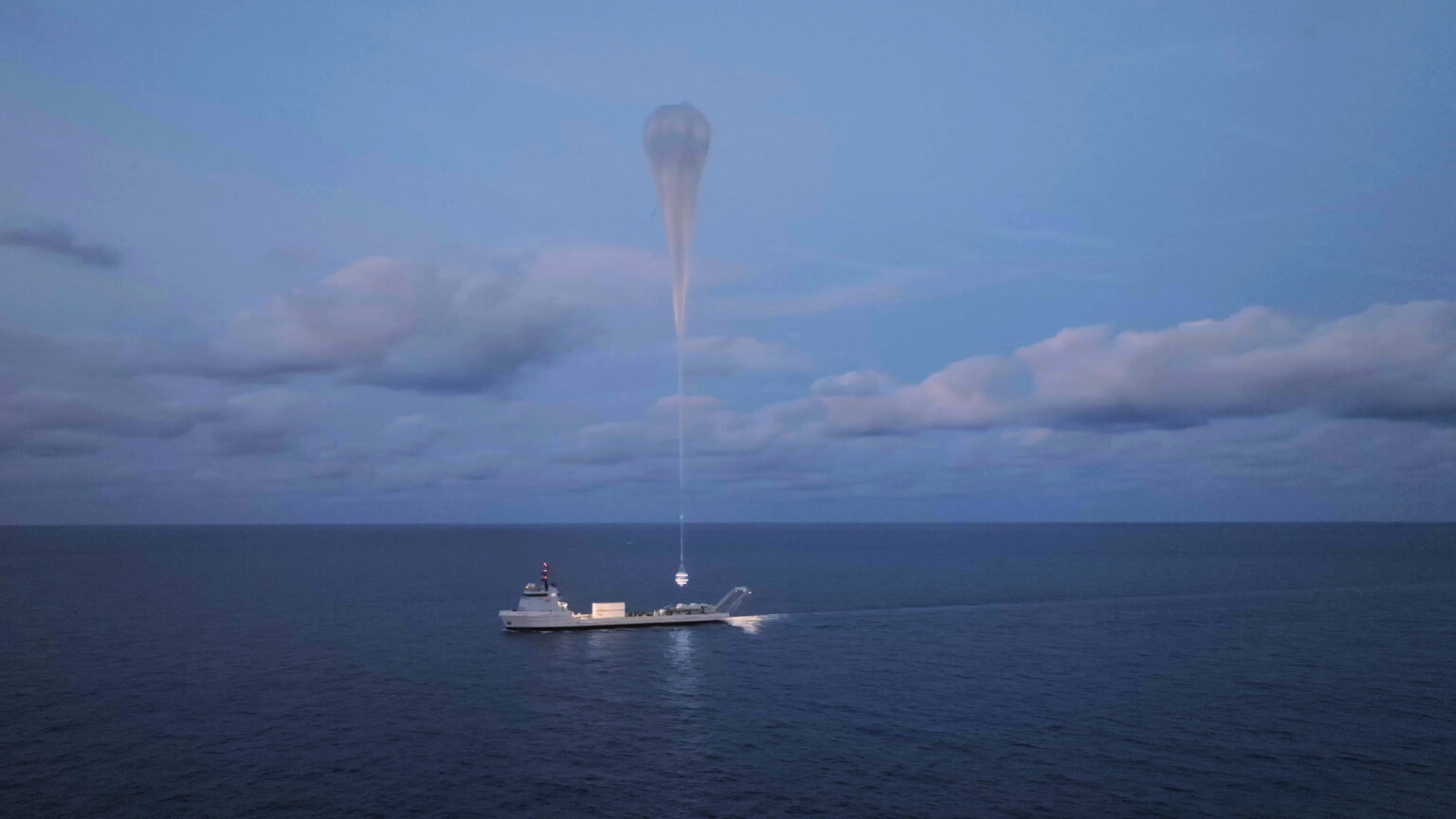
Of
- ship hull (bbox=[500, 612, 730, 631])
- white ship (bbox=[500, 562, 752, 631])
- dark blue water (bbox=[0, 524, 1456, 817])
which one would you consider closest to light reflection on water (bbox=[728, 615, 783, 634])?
dark blue water (bbox=[0, 524, 1456, 817])

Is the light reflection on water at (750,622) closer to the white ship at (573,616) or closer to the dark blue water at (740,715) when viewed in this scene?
the dark blue water at (740,715)

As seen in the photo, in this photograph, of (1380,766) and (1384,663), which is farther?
(1384,663)

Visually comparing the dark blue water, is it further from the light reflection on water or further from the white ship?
the white ship

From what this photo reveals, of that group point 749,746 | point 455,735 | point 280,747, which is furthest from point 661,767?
point 280,747

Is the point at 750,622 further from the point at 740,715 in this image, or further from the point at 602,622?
the point at 740,715

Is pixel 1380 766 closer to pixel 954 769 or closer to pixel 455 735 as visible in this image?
pixel 954 769
